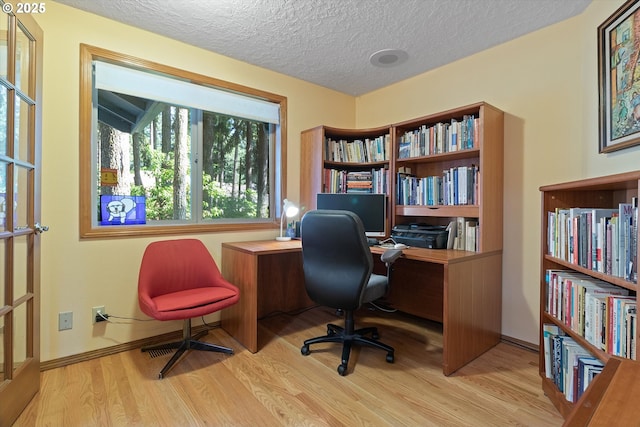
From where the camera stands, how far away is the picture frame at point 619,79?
1.54 metres

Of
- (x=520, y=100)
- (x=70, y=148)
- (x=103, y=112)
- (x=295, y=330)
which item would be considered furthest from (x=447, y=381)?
(x=103, y=112)

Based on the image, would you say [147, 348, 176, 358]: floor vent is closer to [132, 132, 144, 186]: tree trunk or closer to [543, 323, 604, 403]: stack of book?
[132, 132, 144, 186]: tree trunk

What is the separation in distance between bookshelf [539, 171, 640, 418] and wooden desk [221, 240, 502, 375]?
0.43m

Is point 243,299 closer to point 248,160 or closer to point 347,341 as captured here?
point 347,341

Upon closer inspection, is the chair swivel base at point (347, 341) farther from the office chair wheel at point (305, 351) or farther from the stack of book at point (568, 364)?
the stack of book at point (568, 364)

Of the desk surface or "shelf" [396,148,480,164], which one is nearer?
the desk surface

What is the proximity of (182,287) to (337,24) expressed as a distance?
87.0 inches

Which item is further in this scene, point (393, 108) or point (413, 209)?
point (393, 108)

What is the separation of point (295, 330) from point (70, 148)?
2085mm

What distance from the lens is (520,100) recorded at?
2.30 m

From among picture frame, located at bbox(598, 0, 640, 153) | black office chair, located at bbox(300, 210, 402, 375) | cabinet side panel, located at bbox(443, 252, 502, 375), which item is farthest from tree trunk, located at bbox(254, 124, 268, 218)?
picture frame, located at bbox(598, 0, 640, 153)

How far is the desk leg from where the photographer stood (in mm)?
2189

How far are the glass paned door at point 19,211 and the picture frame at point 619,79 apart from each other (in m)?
3.02

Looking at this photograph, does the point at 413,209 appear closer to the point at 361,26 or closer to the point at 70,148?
the point at 361,26
